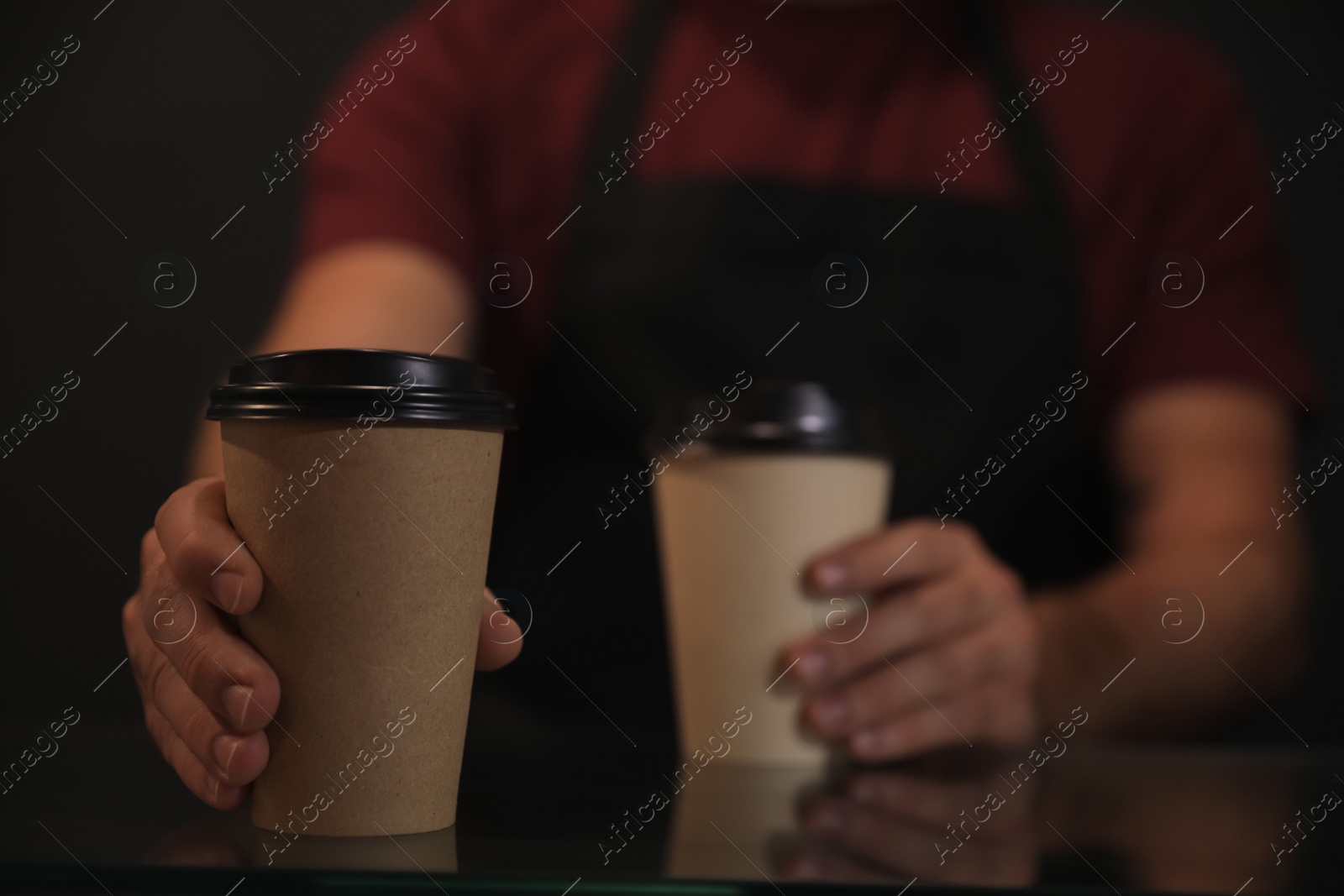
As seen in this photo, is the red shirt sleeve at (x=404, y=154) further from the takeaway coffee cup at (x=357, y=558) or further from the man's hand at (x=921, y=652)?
the takeaway coffee cup at (x=357, y=558)

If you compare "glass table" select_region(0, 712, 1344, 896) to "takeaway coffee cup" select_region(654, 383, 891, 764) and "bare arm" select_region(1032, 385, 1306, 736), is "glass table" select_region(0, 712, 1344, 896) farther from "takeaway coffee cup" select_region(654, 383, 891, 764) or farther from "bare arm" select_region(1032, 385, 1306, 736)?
"bare arm" select_region(1032, 385, 1306, 736)

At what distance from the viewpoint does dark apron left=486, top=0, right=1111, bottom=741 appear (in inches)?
52.2

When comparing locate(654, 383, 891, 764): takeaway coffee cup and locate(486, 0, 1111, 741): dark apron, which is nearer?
locate(654, 383, 891, 764): takeaway coffee cup

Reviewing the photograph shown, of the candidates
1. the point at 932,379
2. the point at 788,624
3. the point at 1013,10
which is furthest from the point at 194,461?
the point at 1013,10

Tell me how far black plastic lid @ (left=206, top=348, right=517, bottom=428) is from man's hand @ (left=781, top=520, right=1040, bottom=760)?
0.37 m

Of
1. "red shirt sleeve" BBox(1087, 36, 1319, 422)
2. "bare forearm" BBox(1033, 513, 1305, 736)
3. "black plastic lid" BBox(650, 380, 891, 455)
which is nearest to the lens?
"black plastic lid" BBox(650, 380, 891, 455)

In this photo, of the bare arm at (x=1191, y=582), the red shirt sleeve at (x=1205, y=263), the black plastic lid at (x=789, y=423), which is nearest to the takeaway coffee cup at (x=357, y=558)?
the black plastic lid at (x=789, y=423)

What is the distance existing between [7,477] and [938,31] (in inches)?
60.3

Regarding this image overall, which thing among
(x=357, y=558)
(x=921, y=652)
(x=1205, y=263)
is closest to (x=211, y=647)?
(x=357, y=558)

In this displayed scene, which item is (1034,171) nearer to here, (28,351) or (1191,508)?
(1191,508)

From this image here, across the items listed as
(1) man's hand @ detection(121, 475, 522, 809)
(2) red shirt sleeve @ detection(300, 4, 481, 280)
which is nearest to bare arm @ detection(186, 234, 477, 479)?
(2) red shirt sleeve @ detection(300, 4, 481, 280)

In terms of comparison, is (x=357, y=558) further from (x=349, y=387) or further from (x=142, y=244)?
(x=142, y=244)

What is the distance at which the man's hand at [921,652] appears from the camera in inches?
31.0

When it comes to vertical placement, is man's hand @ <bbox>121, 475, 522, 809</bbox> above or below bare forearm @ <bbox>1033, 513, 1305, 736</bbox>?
above
